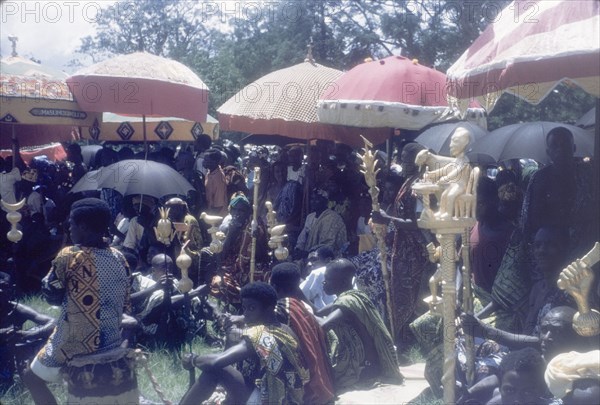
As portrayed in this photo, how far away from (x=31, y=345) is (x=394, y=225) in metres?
3.10

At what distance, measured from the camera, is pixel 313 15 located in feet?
72.7

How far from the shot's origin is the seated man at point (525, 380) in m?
4.04

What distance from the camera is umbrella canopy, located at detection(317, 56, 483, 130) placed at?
6.03m

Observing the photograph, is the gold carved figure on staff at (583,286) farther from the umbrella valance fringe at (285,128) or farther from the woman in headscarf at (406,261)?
the umbrella valance fringe at (285,128)

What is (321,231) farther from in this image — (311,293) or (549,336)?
(549,336)

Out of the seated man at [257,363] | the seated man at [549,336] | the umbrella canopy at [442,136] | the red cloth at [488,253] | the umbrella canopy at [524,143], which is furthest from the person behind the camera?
the umbrella canopy at [442,136]

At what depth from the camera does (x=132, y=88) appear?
7.32 m

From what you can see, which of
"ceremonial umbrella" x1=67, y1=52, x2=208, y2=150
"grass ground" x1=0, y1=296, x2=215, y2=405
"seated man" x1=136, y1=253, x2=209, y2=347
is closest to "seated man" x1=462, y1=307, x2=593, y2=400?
"grass ground" x1=0, y1=296, x2=215, y2=405

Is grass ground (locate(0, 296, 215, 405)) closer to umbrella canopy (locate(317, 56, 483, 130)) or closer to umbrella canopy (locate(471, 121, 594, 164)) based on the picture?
umbrella canopy (locate(317, 56, 483, 130))

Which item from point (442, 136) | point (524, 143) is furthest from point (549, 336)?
point (442, 136)

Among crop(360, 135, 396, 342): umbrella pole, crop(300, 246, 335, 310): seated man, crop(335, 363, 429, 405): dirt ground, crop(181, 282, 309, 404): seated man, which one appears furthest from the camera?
crop(300, 246, 335, 310): seated man

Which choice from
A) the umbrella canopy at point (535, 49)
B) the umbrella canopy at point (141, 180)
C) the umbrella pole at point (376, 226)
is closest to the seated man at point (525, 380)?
the umbrella canopy at point (535, 49)

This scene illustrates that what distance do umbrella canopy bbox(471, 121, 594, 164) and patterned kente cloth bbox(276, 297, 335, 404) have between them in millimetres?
4187

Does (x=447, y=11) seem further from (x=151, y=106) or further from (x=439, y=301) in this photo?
(x=439, y=301)
